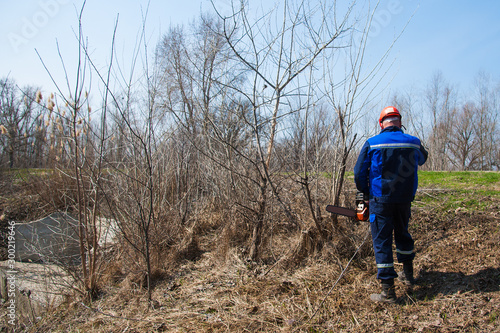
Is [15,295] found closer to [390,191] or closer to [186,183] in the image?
[186,183]

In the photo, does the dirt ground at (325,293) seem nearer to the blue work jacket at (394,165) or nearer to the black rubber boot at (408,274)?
the black rubber boot at (408,274)

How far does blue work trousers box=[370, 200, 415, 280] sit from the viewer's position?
2.62m

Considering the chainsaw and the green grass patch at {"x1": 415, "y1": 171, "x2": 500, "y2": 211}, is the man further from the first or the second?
the green grass patch at {"x1": 415, "y1": 171, "x2": 500, "y2": 211}

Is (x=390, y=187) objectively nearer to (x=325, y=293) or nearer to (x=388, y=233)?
(x=388, y=233)

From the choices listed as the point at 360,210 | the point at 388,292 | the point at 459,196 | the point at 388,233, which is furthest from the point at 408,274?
the point at 459,196

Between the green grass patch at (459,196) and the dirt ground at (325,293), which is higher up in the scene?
the green grass patch at (459,196)

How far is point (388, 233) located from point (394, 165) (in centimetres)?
60

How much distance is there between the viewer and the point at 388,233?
2.67 meters

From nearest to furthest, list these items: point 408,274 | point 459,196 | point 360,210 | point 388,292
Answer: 1. point 388,292
2. point 408,274
3. point 360,210
4. point 459,196

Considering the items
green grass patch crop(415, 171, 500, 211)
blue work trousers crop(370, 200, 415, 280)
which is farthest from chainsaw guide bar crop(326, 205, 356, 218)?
green grass patch crop(415, 171, 500, 211)

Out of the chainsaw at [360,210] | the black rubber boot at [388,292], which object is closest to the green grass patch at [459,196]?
the chainsaw at [360,210]

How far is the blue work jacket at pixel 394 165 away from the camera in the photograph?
8.59ft

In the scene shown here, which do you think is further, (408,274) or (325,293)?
(325,293)

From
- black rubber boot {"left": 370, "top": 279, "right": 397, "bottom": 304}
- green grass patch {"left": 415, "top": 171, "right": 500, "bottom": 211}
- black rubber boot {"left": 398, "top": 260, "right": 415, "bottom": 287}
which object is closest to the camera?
black rubber boot {"left": 370, "top": 279, "right": 397, "bottom": 304}
